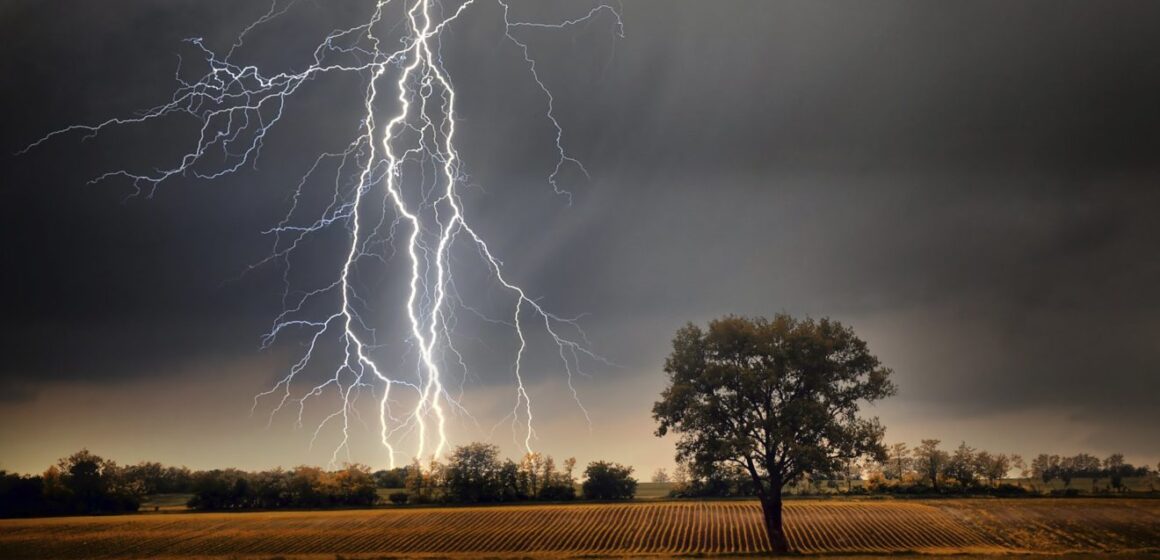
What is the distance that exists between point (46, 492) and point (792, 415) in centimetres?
7145

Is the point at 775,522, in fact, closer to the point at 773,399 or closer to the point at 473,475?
the point at 773,399

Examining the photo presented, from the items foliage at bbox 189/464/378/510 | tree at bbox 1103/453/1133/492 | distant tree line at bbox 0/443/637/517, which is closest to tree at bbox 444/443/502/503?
distant tree line at bbox 0/443/637/517

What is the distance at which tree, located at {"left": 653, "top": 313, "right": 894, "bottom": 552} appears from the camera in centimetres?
3048

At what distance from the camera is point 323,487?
2662 inches

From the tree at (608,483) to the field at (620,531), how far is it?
9109 millimetres

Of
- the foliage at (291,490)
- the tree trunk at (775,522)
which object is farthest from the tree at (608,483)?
the tree trunk at (775,522)

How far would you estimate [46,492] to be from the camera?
6788 centimetres

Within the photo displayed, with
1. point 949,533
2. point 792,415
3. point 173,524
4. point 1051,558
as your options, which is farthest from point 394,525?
point 1051,558

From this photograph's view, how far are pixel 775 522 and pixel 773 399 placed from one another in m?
5.38

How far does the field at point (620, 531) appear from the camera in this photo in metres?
34.4

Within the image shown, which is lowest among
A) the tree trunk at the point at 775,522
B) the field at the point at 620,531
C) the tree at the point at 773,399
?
the field at the point at 620,531

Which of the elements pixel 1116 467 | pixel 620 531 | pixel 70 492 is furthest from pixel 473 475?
pixel 1116 467

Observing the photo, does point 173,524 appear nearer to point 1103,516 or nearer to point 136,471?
point 136,471

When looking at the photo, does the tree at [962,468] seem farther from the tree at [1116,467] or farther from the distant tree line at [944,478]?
the tree at [1116,467]
